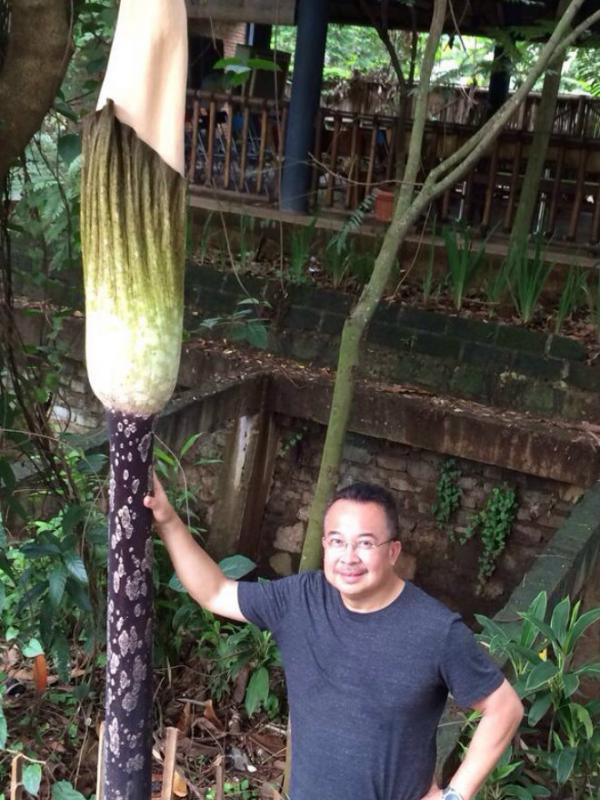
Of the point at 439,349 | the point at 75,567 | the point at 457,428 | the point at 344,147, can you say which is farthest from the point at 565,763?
the point at 344,147

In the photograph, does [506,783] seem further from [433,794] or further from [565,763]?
[433,794]

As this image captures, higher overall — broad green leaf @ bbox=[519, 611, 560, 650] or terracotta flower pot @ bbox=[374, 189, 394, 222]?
terracotta flower pot @ bbox=[374, 189, 394, 222]

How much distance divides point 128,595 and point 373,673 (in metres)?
0.57

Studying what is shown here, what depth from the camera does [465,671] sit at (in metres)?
1.45

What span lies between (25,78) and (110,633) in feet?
3.44

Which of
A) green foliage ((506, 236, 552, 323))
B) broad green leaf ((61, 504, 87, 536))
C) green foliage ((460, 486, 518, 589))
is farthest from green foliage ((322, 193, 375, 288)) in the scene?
broad green leaf ((61, 504, 87, 536))

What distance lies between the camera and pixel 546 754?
2.26m

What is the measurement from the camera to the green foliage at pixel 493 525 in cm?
480

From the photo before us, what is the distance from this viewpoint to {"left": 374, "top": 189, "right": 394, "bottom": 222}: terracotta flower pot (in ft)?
22.6

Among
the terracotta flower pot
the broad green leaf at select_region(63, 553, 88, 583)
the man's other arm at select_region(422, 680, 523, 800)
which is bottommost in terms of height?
the broad green leaf at select_region(63, 553, 88, 583)

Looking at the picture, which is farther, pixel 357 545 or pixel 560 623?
pixel 560 623

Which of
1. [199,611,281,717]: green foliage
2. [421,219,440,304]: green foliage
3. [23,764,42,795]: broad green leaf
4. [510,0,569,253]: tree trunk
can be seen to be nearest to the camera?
[23,764,42,795]: broad green leaf

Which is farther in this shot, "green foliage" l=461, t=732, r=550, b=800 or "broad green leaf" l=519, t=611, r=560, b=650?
"broad green leaf" l=519, t=611, r=560, b=650

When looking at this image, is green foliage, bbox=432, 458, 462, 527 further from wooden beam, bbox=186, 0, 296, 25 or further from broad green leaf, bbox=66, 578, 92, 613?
wooden beam, bbox=186, 0, 296, 25
